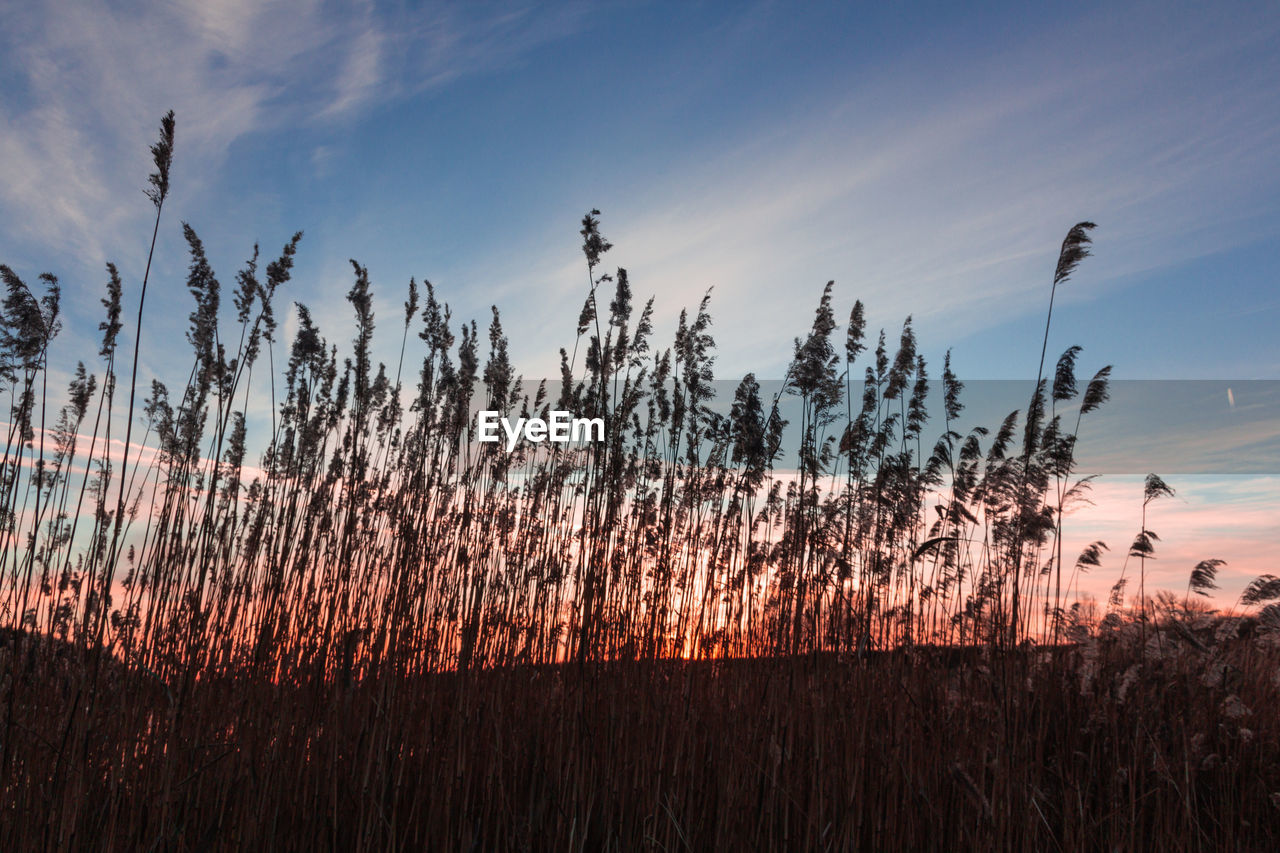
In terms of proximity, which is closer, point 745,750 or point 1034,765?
point 745,750

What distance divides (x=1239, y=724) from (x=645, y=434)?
3.92 m

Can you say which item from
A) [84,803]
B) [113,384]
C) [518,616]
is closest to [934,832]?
[518,616]

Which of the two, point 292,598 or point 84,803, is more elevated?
point 292,598

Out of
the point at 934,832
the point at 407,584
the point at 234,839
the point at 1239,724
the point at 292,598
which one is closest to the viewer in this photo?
the point at 234,839

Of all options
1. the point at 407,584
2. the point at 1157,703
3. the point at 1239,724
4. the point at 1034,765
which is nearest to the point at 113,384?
the point at 407,584

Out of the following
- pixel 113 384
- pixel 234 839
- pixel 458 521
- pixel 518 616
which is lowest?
pixel 234 839

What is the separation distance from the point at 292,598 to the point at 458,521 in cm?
103

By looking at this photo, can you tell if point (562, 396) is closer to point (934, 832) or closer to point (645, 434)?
point (645, 434)

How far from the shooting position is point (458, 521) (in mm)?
4023

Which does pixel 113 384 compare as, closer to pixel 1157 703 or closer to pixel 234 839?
pixel 234 839

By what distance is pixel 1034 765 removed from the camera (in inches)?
118

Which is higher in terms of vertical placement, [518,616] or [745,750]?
[518,616]

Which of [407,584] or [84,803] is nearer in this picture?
[84,803]

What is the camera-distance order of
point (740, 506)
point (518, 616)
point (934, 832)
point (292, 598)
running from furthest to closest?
1. point (740, 506)
2. point (518, 616)
3. point (292, 598)
4. point (934, 832)
